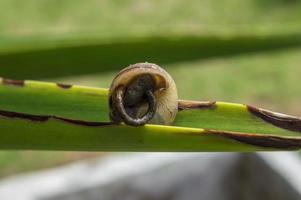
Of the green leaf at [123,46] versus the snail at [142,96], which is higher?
the snail at [142,96]

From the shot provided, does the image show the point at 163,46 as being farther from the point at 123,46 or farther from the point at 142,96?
the point at 142,96

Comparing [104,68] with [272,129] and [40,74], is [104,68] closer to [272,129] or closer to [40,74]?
[40,74]

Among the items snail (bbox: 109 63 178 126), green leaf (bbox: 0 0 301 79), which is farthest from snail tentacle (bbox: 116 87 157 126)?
green leaf (bbox: 0 0 301 79)

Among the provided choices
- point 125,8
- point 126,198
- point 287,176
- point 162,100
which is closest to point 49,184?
point 126,198

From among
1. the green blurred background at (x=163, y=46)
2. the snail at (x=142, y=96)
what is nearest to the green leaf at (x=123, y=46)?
the green blurred background at (x=163, y=46)

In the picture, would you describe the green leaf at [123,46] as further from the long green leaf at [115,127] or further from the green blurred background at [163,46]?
the long green leaf at [115,127]

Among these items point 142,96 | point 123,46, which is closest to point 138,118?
point 142,96
